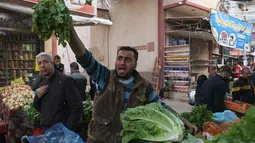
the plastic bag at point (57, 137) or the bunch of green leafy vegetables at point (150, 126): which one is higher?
the bunch of green leafy vegetables at point (150, 126)

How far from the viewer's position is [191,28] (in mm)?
11930

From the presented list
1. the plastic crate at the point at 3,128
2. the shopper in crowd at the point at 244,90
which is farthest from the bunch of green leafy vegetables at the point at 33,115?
the shopper in crowd at the point at 244,90

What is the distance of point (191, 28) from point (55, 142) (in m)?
9.78

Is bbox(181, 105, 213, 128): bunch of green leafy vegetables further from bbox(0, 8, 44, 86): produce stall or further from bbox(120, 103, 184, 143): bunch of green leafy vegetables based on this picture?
bbox(0, 8, 44, 86): produce stall

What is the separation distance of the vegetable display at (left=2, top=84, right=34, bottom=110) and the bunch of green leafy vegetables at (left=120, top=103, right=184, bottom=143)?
383cm

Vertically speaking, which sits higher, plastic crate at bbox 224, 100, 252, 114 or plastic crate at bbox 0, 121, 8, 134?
plastic crate at bbox 224, 100, 252, 114

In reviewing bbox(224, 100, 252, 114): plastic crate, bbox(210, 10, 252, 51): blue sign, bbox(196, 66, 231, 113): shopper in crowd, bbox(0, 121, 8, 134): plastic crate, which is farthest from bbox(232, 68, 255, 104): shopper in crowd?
bbox(0, 121, 8, 134): plastic crate

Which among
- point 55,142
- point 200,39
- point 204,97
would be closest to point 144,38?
point 200,39

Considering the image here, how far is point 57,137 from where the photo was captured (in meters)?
3.48

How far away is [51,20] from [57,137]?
187 centimetres

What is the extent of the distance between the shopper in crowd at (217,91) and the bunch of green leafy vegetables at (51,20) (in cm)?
368

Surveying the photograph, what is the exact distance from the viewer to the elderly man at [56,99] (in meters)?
3.49

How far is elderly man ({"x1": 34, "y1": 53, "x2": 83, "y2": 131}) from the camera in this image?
3494 mm

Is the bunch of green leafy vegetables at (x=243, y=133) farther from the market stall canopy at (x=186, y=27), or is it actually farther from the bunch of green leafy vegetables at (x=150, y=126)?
the market stall canopy at (x=186, y=27)
